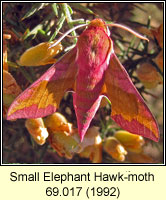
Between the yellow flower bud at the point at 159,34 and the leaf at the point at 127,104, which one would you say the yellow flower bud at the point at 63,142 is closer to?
the leaf at the point at 127,104

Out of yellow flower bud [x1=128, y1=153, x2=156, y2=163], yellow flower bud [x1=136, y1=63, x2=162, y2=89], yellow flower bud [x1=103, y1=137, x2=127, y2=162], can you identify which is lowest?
yellow flower bud [x1=128, y1=153, x2=156, y2=163]

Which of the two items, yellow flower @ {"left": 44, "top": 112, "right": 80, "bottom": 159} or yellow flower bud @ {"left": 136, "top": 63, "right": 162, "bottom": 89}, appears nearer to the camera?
yellow flower @ {"left": 44, "top": 112, "right": 80, "bottom": 159}

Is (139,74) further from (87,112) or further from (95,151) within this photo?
(87,112)

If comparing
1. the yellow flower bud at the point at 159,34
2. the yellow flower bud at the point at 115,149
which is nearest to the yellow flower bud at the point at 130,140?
the yellow flower bud at the point at 115,149

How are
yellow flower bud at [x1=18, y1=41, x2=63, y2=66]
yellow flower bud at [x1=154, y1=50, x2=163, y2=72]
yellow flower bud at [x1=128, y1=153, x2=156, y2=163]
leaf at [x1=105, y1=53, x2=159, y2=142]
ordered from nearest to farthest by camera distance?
leaf at [x1=105, y1=53, x2=159, y2=142] → yellow flower bud at [x1=18, y1=41, x2=63, y2=66] → yellow flower bud at [x1=154, y1=50, x2=163, y2=72] → yellow flower bud at [x1=128, y1=153, x2=156, y2=163]

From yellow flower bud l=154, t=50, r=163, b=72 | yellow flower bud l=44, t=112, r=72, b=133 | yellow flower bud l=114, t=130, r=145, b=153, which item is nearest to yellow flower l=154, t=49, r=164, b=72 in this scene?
yellow flower bud l=154, t=50, r=163, b=72

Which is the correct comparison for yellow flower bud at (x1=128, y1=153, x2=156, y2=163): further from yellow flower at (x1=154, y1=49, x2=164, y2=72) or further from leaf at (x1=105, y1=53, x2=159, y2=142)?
leaf at (x1=105, y1=53, x2=159, y2=142)

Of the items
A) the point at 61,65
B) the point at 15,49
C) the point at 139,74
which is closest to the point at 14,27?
the point at 15,49
